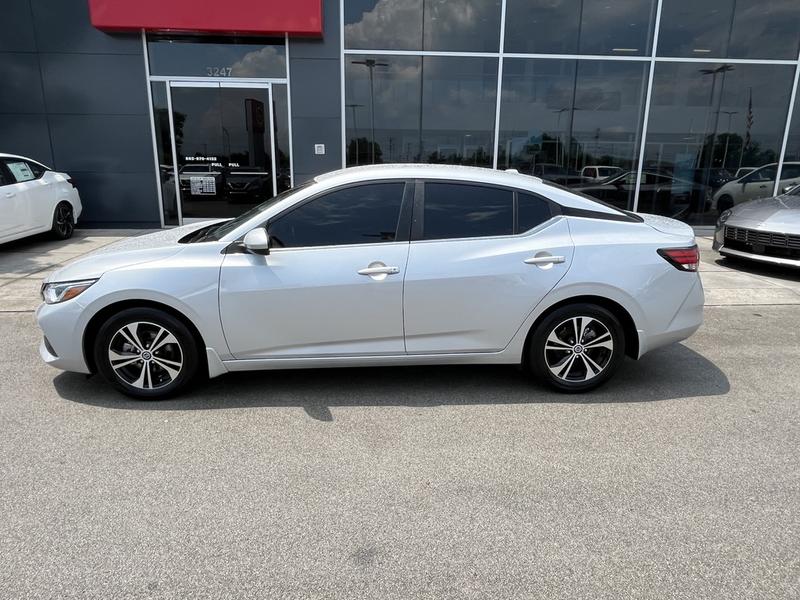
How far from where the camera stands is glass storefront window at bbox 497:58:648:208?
1073 centimetres

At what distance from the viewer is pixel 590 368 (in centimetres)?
398

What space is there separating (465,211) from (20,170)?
27.8 feet

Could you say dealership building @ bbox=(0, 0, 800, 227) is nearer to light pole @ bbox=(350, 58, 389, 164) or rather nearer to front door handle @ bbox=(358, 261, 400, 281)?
light pole @ bbox=(350, 58, 389, 164)

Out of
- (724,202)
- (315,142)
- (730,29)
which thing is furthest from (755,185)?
(315,142)

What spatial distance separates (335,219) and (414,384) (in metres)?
1.39

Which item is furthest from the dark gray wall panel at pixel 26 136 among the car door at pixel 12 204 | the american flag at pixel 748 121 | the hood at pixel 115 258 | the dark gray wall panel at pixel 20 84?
the american flag at pixel 748 121

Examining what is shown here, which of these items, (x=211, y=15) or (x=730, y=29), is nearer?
(x=211, y=15)

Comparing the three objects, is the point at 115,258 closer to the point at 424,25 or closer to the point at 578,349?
the point at 578,349

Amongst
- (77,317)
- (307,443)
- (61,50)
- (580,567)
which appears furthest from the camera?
(61,50)

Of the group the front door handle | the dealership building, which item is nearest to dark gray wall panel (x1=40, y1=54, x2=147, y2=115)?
the dealership building

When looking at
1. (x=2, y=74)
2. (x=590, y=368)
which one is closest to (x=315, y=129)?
(x=2, y=74)

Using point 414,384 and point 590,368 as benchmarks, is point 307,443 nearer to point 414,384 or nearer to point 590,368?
point 414,384

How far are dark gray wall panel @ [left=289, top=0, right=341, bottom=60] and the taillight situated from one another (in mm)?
8274

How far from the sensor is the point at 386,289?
3.68m
